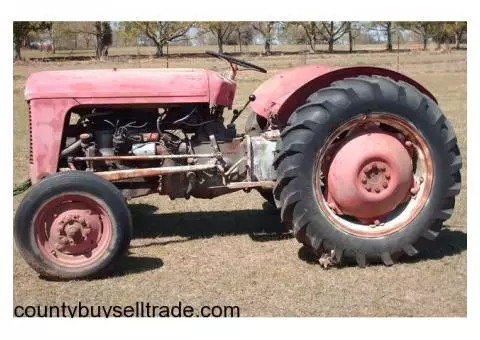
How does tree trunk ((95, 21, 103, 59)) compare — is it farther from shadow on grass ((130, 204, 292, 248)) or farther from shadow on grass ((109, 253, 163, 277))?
shadow on grass ((109, 253, 163, 277))

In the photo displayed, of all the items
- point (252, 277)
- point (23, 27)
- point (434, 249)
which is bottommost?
point (252, 277)

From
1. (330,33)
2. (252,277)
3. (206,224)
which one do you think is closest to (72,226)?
(252,277)

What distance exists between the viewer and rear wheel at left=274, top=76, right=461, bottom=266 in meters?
4.61

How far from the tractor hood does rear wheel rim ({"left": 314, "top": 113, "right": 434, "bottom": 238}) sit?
109cm

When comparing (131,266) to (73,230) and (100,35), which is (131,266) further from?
(100,35)

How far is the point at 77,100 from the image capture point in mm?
4965

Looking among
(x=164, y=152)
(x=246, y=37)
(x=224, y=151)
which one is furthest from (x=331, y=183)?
(x=246, y=37)

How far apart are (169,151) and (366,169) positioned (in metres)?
1.74

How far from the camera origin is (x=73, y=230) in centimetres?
451

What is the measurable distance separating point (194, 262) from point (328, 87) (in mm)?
1842

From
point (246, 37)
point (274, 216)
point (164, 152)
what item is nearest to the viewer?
point (164, 152)

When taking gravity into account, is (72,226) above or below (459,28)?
below

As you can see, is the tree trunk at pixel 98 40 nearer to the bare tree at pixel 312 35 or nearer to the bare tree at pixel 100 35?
the bare tree at pixel 100 35
